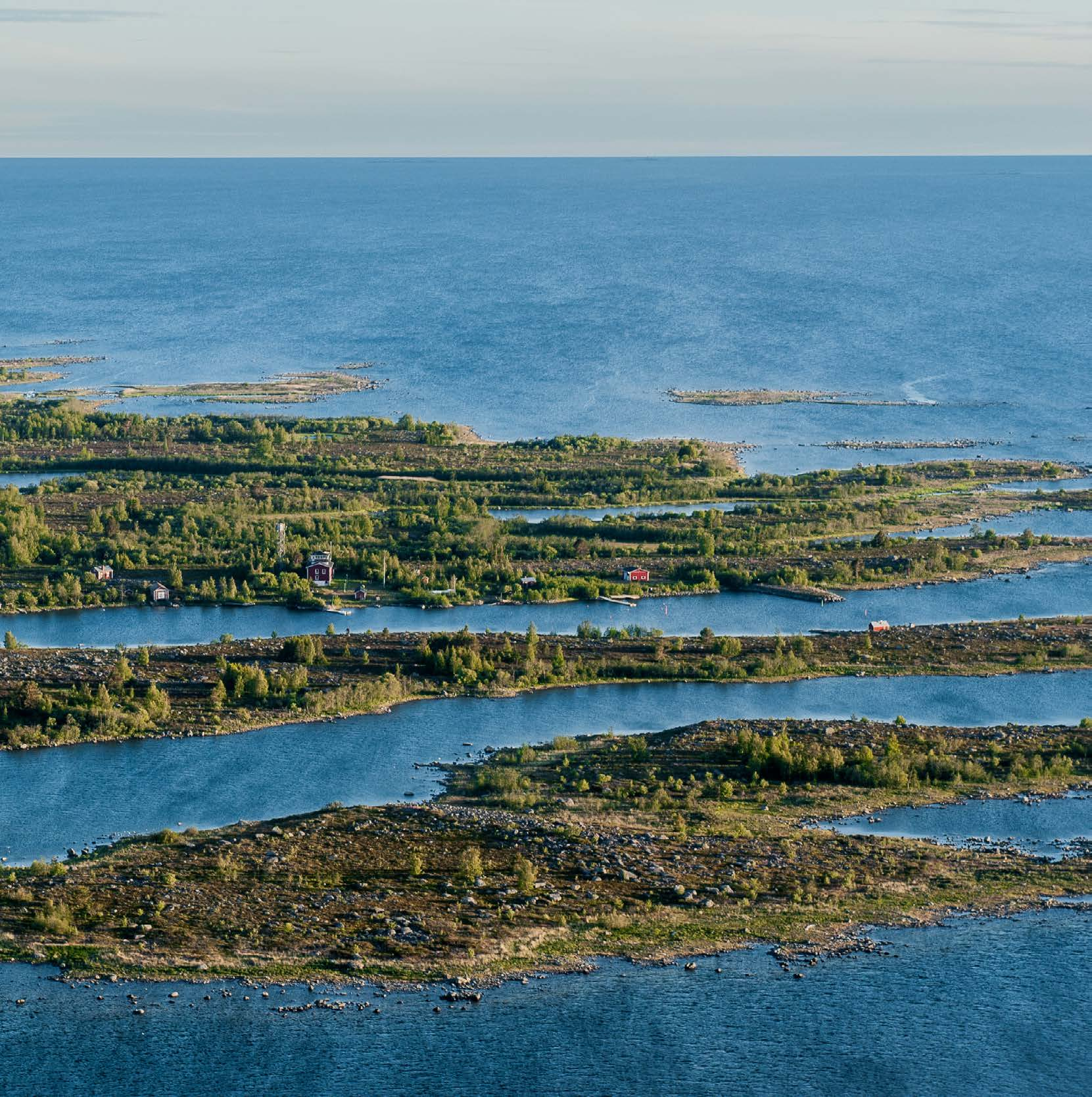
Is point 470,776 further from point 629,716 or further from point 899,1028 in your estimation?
point 899,1028

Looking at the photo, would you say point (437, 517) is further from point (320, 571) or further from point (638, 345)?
point (638, 345)

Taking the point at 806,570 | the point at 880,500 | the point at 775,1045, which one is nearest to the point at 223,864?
the point at 775,1045

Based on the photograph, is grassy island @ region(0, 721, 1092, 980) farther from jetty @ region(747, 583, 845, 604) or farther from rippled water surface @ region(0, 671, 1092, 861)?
jetty @ region(747, 583, 845, 604)

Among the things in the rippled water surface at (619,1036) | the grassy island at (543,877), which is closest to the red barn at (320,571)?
the grassy island at (543,877)

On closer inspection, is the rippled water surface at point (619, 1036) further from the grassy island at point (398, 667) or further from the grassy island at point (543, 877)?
the grassy island at point (398, 667)

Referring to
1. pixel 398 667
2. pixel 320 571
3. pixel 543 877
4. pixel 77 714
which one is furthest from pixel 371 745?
pixel 320 571

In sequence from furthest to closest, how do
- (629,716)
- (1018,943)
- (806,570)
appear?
(806,570), (629,716), (1018,943)

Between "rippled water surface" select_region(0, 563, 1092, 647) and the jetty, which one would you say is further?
the jetty

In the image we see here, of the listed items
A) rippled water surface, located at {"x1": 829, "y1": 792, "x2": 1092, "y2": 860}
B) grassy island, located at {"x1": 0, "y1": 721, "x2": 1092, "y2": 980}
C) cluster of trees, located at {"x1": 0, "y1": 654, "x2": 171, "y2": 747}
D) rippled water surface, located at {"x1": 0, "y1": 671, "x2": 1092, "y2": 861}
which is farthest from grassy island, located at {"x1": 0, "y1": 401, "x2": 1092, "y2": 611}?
rippled water surface, located at {"x1": 829, "y1": 792, "x2": 1092, "y2": 860}
